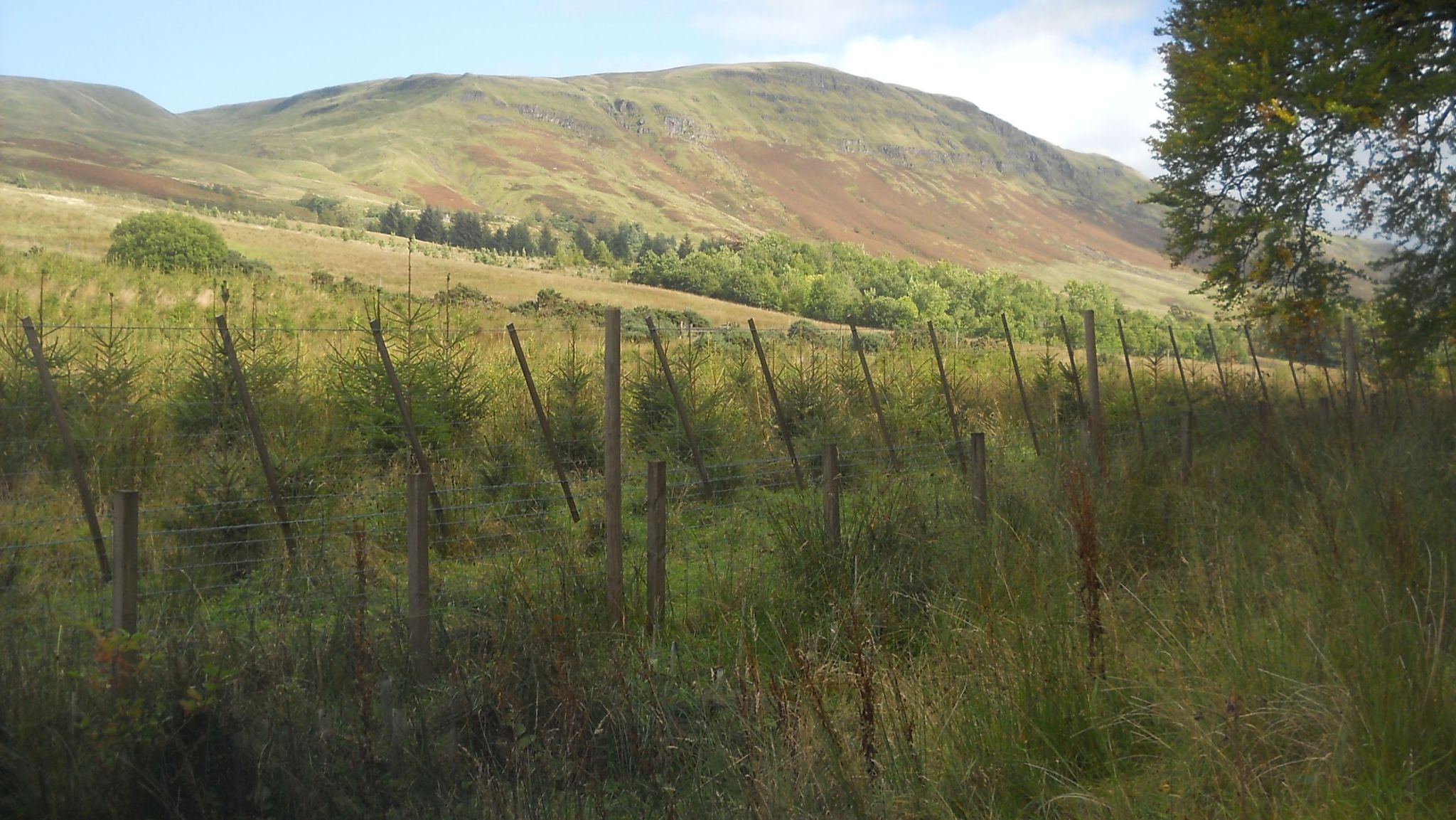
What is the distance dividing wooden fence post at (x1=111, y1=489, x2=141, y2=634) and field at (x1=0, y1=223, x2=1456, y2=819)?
134mm

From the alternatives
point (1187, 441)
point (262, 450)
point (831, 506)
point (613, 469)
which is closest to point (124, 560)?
point (613, 469)

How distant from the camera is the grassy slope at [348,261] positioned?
3794 centimetres

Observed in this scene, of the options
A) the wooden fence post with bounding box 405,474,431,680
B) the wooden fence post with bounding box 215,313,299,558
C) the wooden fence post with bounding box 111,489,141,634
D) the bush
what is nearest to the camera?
the wooden fence post with bounding box 111,489,141,634

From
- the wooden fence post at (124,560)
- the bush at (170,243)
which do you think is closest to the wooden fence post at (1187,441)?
the wooden fence post at (124,560)

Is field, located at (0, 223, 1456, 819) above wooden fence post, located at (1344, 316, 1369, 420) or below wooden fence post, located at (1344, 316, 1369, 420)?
below

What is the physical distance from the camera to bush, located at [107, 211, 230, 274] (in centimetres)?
3288

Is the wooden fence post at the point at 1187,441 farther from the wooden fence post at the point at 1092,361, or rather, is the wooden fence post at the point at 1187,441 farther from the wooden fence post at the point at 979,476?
the wooden fence post at the point at 979,476

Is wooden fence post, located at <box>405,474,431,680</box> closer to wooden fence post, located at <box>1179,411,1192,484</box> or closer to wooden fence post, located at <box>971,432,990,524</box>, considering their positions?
wooden fence post, located at <box>971,432,990,524</box>

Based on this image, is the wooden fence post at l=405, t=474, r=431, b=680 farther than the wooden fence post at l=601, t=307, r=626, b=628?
No

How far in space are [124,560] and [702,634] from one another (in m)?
2.80

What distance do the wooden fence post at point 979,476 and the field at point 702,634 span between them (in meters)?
0.14

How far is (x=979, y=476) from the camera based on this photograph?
271 inches

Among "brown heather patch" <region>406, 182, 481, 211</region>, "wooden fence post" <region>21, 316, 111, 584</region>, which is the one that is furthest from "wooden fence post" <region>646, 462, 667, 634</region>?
"brown heather patch" <region>406, 182, 481, 211</region>

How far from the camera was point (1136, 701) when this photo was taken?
380 centimetres
